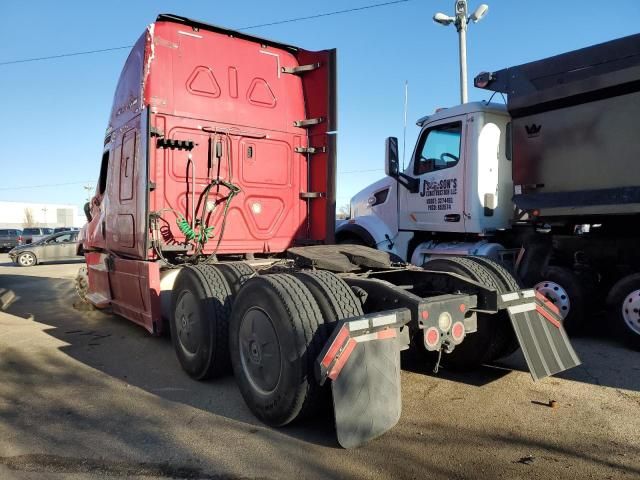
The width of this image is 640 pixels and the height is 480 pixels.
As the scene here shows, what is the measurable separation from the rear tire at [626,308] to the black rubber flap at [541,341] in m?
1.99

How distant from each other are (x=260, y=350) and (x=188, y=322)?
1.37 meters

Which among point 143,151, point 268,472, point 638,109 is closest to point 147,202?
point 143,151

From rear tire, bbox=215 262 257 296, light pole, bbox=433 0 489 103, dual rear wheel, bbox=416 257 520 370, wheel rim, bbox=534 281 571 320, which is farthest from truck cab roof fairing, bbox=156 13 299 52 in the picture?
light pole, bbox=433 0 489 103

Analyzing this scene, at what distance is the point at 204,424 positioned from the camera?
354 cm

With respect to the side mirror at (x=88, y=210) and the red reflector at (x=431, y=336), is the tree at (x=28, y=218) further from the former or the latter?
the red reflector at (x=431, y=336)

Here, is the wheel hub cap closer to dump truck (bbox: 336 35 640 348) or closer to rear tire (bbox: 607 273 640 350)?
dump truck (bbox: 336 35 640 348)

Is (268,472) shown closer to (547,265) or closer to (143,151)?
(143,151)

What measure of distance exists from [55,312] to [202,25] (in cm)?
550

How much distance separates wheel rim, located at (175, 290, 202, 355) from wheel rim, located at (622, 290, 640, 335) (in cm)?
460

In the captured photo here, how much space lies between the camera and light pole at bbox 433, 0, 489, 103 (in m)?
12.2

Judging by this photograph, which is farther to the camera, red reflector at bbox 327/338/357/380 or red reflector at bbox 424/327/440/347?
red reflector at bbox 424/327/440/347

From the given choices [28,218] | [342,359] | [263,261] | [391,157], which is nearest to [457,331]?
[342,359]

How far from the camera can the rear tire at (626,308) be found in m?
5.49

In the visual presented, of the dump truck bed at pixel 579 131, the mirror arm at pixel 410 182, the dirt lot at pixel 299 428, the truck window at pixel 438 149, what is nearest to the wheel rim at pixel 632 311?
the dirt lot at pixel 299 428
